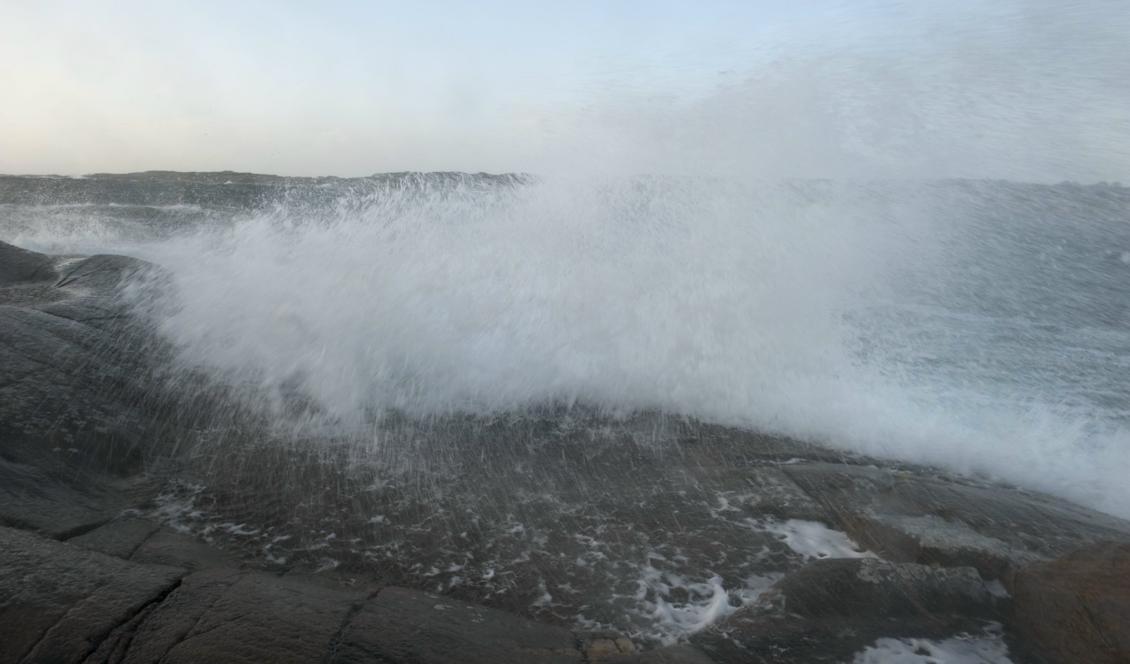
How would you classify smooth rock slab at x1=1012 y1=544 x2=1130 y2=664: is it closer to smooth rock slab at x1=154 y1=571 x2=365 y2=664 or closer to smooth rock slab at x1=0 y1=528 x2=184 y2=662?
smooth rock slab at x1=154 y1=571 x2=365 y2=664

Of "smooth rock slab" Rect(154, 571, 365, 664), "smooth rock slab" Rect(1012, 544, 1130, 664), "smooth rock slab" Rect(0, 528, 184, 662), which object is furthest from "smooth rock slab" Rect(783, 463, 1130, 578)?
"smooth rock slab" Rect(0, 528, 184, 662)

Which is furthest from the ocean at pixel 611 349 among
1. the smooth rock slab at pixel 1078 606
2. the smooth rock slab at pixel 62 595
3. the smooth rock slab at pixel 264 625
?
the smooth rock slab at pixel 1078 606

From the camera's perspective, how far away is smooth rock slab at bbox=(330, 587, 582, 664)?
2023 mm

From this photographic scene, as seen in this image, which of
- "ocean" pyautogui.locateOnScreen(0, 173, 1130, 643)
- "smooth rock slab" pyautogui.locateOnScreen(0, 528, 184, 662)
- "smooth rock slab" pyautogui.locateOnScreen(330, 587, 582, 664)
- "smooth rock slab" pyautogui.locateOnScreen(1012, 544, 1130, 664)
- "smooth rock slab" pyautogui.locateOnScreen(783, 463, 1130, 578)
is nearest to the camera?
"smooth rock slab" pyautogui.locateOnScreen(0, 528, 184, 662)

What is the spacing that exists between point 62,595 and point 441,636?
1.19 metres

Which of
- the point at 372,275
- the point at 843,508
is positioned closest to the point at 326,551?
the point at 843,508

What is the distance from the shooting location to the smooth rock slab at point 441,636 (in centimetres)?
202

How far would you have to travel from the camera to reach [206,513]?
126 inches

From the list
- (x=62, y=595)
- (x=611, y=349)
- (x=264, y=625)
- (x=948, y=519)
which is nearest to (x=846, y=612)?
(x=948, y=519)

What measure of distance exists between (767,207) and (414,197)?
4803mm

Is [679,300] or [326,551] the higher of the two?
[679,300]

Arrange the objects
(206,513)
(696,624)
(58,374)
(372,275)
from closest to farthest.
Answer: (696,624), (206,513), (58,374), (372,275)

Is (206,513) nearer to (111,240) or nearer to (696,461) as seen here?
(696,461)

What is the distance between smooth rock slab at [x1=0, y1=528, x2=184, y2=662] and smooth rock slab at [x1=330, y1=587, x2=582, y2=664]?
2.29 ft
